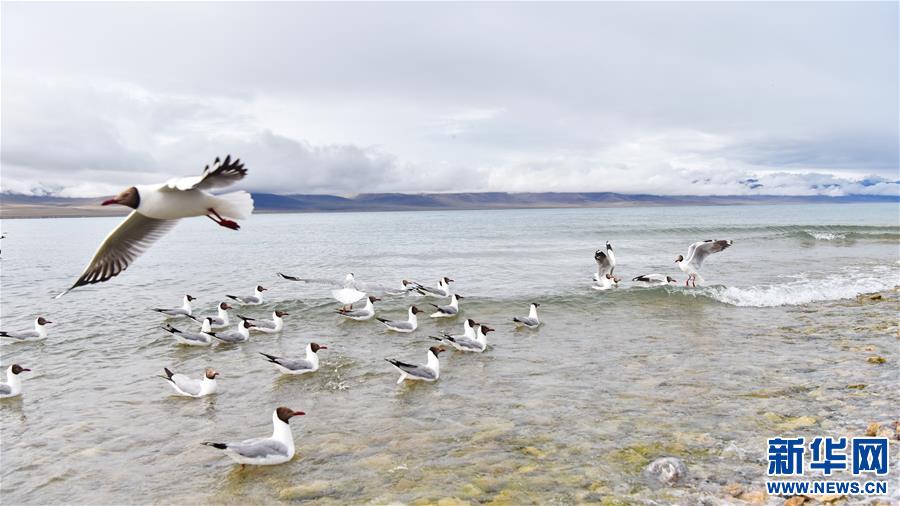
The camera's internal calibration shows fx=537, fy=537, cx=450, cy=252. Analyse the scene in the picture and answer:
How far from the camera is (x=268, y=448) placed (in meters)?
7.74

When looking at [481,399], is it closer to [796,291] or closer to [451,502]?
[451,502]

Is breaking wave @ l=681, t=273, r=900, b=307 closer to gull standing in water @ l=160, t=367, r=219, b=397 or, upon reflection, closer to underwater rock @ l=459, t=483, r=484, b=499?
underwater rock @ l=459, t=483, r=484, b=499

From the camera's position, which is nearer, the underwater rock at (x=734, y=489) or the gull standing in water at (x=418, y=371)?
the underwater rock at (x=734, y=489)

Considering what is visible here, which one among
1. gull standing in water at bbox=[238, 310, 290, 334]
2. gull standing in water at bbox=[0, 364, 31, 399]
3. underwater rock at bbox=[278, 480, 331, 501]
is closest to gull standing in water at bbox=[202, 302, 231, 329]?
gull standing in water at bbox=[238, 310, 290, 334]

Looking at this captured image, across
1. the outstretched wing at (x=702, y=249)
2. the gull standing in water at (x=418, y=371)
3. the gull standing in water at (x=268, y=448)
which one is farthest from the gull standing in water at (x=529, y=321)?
the gull standing in water at (x=268, y=448)

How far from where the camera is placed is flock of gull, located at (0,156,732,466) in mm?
3781

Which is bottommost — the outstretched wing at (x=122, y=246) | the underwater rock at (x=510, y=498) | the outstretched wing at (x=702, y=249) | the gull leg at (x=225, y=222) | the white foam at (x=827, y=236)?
the underwater rock at (x=510, y=498)

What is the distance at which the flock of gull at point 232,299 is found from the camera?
3781 mm

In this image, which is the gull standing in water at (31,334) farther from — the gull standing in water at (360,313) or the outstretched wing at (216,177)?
the outstretched wing at (216,177)

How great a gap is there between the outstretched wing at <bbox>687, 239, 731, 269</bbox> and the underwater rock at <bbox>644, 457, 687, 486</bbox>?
47.6 ft

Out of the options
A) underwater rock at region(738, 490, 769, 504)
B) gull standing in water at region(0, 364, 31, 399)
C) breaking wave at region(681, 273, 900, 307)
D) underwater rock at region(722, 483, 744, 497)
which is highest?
breaking wave at region(681, 273, 900, 307)

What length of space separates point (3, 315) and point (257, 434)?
18.0m

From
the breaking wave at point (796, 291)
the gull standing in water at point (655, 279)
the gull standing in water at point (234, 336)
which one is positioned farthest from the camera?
the gull standing in water at point (655, 279)

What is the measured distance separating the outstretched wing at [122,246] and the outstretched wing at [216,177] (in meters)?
1.76
